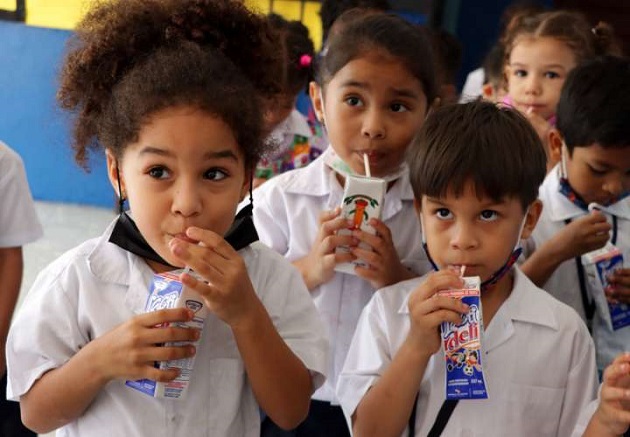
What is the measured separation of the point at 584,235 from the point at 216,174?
1.00 metres

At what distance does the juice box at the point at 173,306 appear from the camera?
1329mm

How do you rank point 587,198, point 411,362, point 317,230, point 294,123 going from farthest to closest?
point 294,123 → point 587,198 → point 317,230 → point 411,362

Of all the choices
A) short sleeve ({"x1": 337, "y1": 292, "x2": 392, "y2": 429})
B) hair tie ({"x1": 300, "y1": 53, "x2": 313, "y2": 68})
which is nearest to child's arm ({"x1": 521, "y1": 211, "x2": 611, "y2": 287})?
short sleeve ({"x1": 337, "y1": 292, "x2": 392, "y2": 429})

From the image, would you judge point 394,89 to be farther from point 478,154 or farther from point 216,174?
point 216,174

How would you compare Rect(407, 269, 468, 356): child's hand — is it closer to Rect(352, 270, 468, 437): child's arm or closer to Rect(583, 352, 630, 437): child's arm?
Rect(352, 270, 468, 437): child's arm

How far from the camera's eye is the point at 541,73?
3.00 m

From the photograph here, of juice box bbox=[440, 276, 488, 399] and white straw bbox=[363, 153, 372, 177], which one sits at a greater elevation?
white straw bbox=[363, 153, 372, 177]

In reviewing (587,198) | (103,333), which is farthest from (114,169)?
(587,198)

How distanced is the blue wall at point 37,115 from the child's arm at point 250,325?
2605 mm

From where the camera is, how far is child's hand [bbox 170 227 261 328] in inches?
52.3

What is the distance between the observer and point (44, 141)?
5141 millimetres

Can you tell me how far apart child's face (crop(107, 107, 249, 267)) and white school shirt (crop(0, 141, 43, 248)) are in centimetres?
81

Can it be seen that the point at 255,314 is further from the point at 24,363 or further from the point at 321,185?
the point at 321,185

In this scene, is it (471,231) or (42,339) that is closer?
(42,339)
